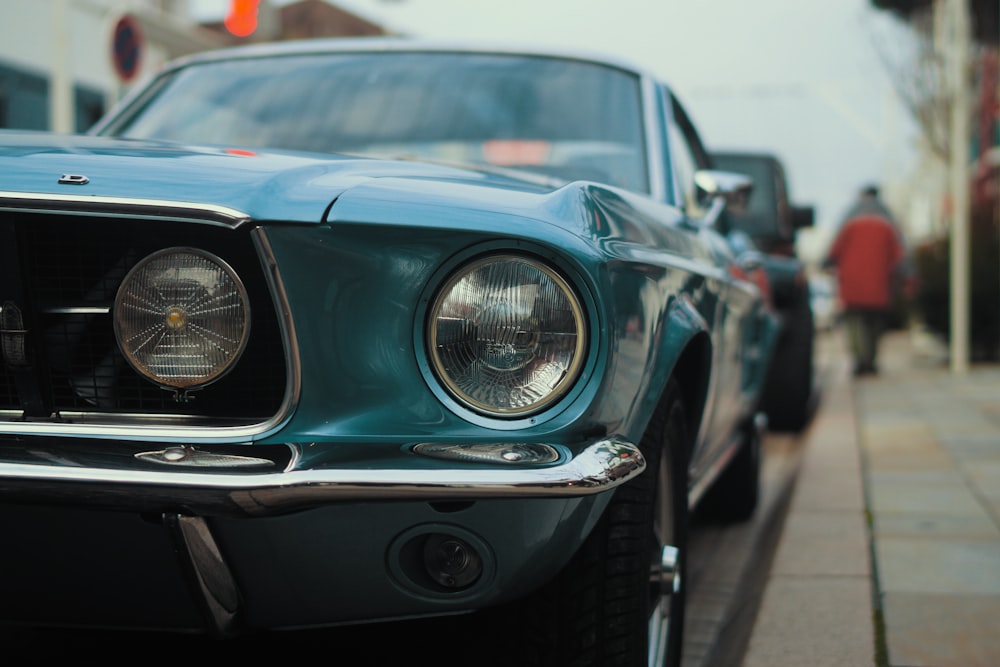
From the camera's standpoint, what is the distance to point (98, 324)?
6.95 ft

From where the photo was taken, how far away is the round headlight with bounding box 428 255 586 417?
78.5 inches

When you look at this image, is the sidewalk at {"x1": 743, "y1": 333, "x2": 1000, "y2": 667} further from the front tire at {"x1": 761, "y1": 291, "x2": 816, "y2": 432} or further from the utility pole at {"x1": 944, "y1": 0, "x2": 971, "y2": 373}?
the utility pole at {"x1": 944, "y1": 0, "x2": 971, "y2": 373}

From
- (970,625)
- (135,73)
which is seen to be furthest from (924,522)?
(135,73)

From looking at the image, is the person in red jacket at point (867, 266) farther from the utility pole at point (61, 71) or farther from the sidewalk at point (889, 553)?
the utility pole at point (61, 71)

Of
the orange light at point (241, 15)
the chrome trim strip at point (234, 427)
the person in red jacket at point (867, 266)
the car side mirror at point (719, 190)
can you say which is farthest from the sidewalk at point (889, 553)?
the orange light at point (241, 15)

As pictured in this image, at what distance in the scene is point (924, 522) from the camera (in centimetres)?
425

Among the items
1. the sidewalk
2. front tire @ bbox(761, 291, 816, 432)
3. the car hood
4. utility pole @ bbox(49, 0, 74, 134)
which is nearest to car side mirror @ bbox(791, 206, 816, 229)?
front tire @ bbox(761, 291, 816, 432)

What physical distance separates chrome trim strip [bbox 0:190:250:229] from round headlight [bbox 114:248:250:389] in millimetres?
100

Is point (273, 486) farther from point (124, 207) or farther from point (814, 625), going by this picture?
point (814, 625)

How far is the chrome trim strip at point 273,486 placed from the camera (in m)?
1.81

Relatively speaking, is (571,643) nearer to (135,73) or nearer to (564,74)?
(564,74)

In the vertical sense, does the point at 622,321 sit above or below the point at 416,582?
above

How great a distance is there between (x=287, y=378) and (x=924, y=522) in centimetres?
292

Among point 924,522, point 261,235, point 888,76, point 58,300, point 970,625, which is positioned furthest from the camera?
point 888,76
